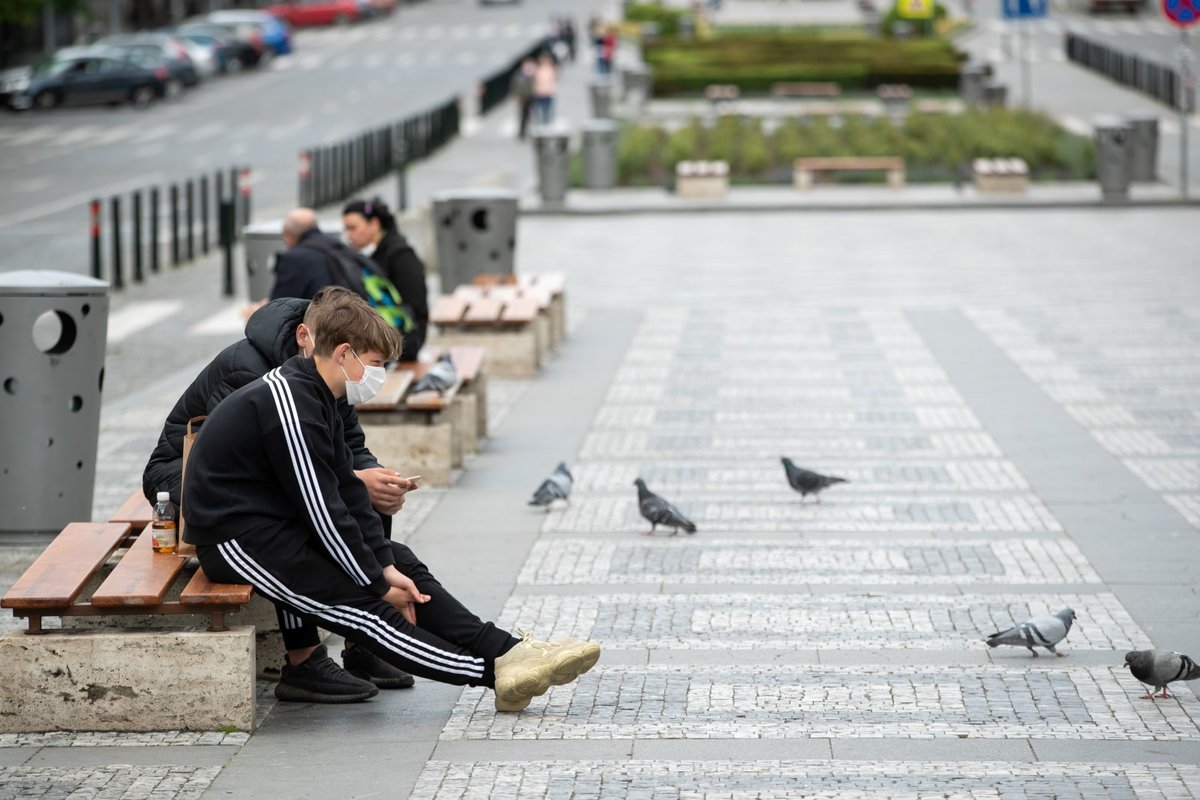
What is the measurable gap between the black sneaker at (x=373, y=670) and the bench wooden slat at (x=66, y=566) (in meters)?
0.95

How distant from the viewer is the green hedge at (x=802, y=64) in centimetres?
4769

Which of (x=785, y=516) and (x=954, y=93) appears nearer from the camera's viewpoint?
(x=785, y=516)

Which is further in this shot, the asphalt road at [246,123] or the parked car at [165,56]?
the parked car at [165,56]

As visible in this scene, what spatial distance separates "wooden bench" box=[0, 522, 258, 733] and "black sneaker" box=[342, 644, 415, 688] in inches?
26.3

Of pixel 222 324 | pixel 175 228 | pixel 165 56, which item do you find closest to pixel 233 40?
pixel 165 56

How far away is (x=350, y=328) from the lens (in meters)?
6.41

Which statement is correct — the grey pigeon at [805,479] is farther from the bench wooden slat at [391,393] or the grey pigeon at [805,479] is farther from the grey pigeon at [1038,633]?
the grey pigeon at [1038,633]

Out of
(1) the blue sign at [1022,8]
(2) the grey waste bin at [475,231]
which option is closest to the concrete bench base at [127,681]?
(2) the grey waste bin at [475,231]

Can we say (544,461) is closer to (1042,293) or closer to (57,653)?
(57,653)

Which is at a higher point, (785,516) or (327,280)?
(327,280)

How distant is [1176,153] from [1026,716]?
95.7 ft

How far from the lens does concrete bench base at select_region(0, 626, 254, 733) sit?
21.1ft

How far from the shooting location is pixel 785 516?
985 cm

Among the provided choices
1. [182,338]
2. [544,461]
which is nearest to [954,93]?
[182,338]
